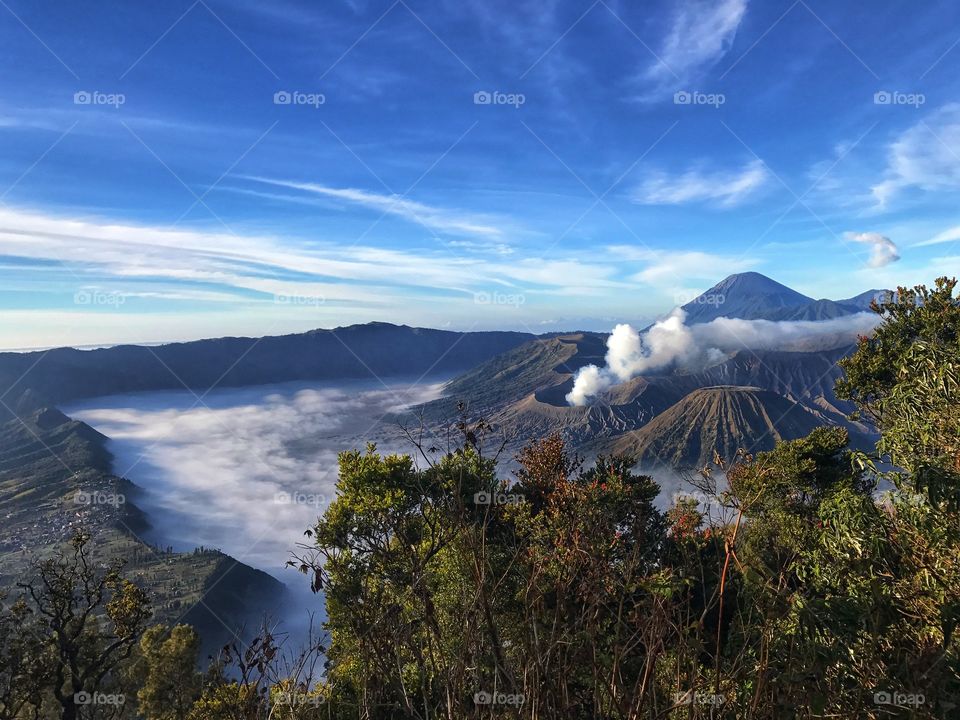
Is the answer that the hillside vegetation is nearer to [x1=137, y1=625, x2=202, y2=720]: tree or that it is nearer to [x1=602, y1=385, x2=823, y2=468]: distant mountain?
[x1=137, y1=625, x2=202, y2=720]: tree

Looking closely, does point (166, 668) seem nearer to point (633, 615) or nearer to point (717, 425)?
point (633, 615)

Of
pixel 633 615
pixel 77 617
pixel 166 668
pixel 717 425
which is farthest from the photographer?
pixel 717 425

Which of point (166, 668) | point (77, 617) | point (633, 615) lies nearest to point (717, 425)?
point (166, 668)

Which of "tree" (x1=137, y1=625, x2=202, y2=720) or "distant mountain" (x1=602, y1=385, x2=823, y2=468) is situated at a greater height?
"tree" (x1=137, y1=625, x2=202, y2=720)

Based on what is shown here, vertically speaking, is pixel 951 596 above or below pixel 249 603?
above

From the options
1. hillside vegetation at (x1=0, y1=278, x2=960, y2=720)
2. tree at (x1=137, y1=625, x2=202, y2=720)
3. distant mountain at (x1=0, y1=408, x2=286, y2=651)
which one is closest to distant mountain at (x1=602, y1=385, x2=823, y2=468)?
distant mountain at (x1=0, y1=408, x2=286, y2=651)

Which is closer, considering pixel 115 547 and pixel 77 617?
pixel 77 617

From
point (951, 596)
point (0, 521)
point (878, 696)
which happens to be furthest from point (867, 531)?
point (0, 521)

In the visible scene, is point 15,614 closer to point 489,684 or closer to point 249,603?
point 489,684
